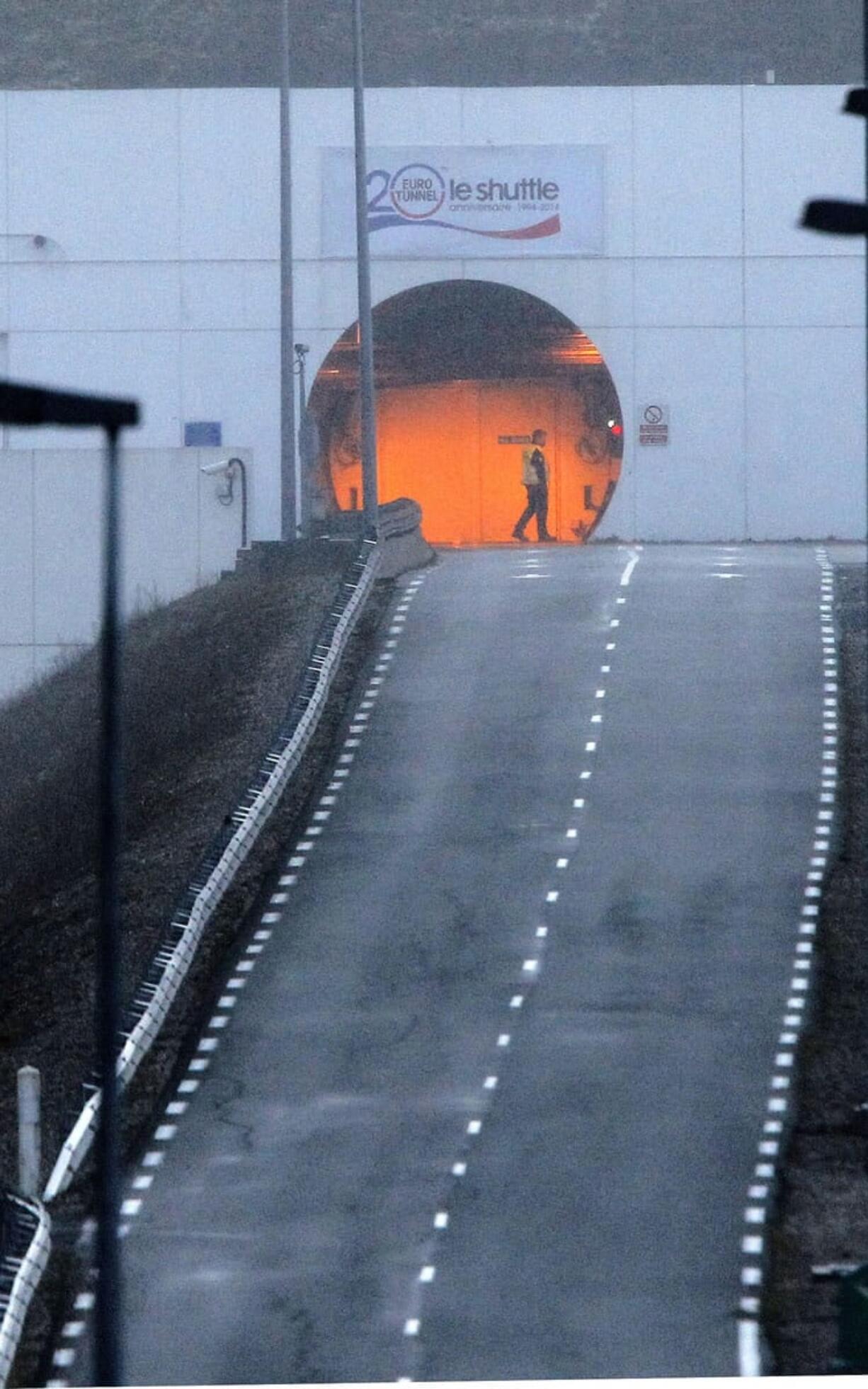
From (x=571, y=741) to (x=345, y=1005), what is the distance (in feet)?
24.3

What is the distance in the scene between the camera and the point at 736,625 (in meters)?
32.2

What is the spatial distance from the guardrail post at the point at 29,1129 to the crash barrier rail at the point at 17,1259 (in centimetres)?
57

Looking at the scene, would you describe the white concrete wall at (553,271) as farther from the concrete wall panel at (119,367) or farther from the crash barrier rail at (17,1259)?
the crash barrier rail at (17,1259)

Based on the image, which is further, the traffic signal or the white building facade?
the white building facade

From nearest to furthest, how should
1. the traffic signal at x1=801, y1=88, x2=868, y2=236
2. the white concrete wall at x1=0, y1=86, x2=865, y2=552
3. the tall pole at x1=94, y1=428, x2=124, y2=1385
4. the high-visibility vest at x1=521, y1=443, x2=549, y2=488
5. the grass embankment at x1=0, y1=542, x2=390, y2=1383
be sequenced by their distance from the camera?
the tall pole at x1=94, y1=428, x2=124, y2=1385 < the traffic signal at x1=801, y1=88, x2=868, y2=236 < the grass embankment at x1=0, y1=542, x2=390, y2=1383 < the high-visibility vest at x1=521, y1=443, x2=549, y2=488 < the white concrete wall at x1=0, y1=86, x2=865, y2=552

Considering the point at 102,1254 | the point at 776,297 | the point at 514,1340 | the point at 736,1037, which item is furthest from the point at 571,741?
the point at 776,297

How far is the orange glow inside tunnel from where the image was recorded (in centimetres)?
5206

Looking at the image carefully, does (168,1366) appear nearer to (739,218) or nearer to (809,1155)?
(809,1155)

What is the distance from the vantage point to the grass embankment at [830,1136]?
14273 millimetres

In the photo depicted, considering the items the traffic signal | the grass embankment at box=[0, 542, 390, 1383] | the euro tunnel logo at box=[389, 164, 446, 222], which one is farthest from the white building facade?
the traffic signal

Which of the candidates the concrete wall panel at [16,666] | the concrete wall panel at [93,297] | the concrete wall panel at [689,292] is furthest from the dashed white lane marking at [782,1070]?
the concrete wall panel at [93,297]

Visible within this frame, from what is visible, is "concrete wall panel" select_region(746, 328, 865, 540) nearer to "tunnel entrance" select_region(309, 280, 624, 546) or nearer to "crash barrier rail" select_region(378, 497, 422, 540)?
"tunnel entrance" select_region(309, 280, 624, 546)

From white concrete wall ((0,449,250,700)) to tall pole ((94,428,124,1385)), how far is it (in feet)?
86.3

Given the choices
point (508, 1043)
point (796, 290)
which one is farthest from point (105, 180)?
point (508, 1043)
